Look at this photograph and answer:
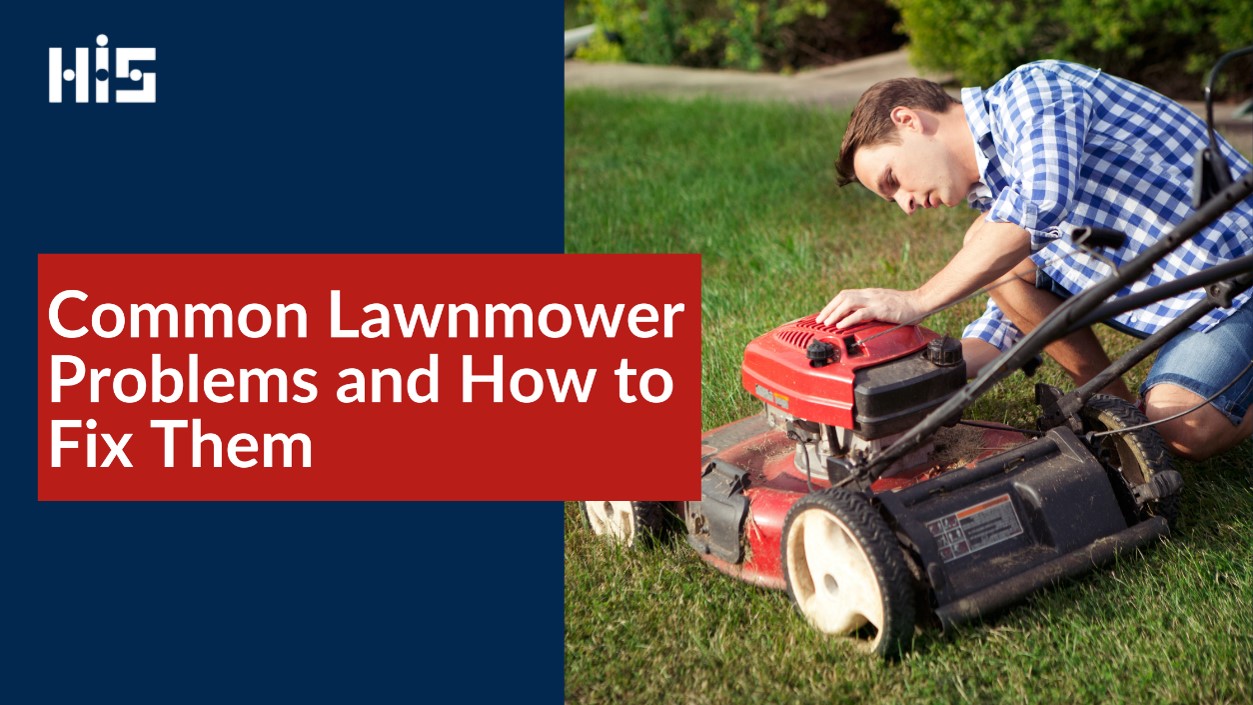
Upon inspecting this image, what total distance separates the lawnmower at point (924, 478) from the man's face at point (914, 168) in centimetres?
30

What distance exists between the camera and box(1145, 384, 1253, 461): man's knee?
2.99m

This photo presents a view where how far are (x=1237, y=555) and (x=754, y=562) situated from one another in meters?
0.96

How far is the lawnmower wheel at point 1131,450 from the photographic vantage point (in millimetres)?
2838

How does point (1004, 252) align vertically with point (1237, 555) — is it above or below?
above

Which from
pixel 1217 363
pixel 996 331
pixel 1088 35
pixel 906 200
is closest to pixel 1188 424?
pixel 1217 363

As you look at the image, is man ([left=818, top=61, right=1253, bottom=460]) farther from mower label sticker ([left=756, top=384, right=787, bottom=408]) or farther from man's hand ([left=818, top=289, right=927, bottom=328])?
mower label sticker ([left=756, top=384, right=787, bottom=408])

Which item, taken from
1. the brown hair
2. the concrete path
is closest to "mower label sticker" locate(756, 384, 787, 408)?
the brown hair

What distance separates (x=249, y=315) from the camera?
137 inches

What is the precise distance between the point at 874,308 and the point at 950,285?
152 millimetres

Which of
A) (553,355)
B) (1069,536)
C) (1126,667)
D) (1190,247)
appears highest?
(1190,247)

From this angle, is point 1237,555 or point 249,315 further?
point 249,315

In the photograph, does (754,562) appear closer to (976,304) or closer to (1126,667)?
(1126,667)

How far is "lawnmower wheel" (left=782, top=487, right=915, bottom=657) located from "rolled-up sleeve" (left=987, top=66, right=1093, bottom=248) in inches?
25.5

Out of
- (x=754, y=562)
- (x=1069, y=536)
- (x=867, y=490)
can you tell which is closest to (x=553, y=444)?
(x=754, y=562)
